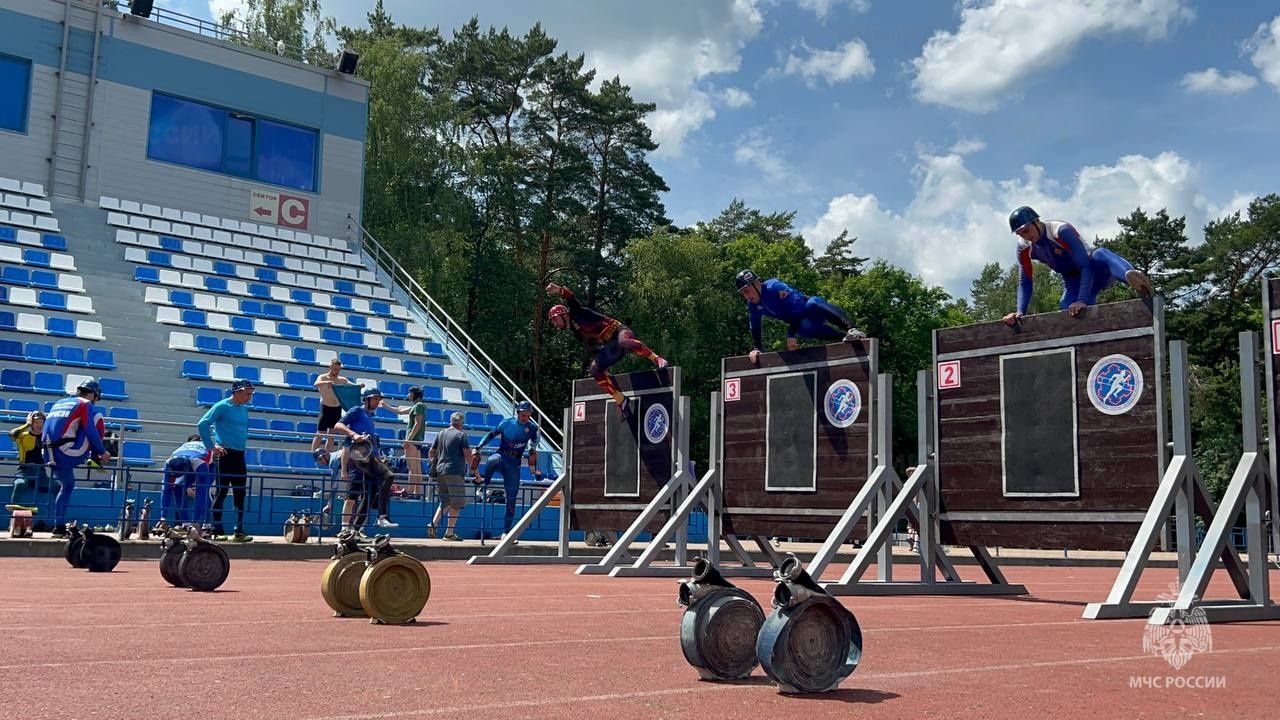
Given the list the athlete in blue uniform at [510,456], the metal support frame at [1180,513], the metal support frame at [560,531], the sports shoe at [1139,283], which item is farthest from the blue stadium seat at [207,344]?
the metal support frame at [1180,513]

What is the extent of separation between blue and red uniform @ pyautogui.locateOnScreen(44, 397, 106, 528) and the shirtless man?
4.10m

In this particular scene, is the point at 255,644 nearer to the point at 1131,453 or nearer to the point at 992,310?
the point at 1131,453

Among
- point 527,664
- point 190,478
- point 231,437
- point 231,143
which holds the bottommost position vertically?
point 527,664

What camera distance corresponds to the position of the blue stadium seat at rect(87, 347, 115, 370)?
22405 mm

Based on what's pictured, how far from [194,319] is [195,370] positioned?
2.61 metres

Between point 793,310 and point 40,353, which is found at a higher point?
point 40,353

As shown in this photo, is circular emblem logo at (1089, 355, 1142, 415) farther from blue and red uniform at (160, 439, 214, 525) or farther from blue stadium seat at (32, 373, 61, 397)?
blue stadium seat at (32, 373, 61, 397)

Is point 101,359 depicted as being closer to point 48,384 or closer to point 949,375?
point 48,384

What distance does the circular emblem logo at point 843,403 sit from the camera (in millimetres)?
11734

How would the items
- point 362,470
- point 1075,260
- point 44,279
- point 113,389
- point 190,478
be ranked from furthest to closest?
point 44,279 → point 113,389 → point 362,470 → point 190,478 → point 1075,260

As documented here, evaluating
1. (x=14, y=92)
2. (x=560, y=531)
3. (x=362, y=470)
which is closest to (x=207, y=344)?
(x=362, y=470)

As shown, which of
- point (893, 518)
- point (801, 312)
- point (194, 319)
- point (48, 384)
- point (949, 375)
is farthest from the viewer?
point (194, 319)

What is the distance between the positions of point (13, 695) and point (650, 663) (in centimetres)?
278

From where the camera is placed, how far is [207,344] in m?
24.7
